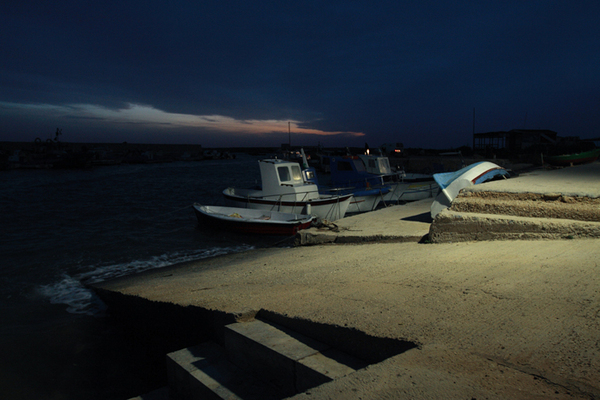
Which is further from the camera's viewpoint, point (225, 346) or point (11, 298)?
point (11, 298)

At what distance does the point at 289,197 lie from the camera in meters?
16.1

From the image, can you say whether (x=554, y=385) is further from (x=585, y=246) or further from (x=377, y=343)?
(x=585, y=246)

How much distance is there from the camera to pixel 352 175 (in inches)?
894

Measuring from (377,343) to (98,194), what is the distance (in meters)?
33.0

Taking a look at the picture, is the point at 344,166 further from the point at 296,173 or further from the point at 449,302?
the point at 449,302

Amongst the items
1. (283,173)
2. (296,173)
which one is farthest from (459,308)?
(296,173)

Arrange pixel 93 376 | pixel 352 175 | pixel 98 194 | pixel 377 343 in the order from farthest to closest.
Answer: pixel 98 194
pixel 352 175
pixel 93 376
pixel 377 343

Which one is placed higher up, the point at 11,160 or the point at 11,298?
the point at 11,160

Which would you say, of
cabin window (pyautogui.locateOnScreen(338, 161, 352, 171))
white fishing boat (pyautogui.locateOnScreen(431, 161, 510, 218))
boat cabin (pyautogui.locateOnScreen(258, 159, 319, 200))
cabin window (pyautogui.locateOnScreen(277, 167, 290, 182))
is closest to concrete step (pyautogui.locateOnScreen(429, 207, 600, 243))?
white fishing boat (pyautogui.locateOnScreen(431, 161, 510, 218))

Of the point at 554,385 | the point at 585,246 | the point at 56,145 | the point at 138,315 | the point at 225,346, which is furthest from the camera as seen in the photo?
the point at 56,145

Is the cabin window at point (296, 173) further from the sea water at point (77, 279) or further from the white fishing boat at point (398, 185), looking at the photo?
the white fishing boat at point (398, 185)

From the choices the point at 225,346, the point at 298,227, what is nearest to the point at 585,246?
the point at 225,346

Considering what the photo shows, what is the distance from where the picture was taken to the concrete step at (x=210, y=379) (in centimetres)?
284

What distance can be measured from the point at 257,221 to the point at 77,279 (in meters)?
5.91
